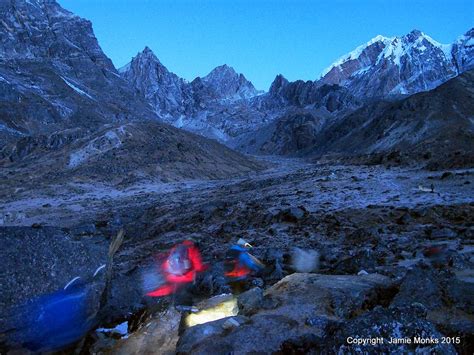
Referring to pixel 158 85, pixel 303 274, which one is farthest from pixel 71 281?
pixel 158 85

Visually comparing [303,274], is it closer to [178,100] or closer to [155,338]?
[155,338]

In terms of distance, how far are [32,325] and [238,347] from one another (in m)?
2.58

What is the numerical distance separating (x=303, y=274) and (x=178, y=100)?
6618 inches

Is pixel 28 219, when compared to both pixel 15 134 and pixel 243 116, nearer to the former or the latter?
pixel 15 134

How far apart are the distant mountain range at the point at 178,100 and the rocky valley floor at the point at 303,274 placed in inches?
776

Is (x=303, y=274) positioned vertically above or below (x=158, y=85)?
below

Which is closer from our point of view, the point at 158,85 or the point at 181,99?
the point at 158,85

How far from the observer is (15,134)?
66438 mm

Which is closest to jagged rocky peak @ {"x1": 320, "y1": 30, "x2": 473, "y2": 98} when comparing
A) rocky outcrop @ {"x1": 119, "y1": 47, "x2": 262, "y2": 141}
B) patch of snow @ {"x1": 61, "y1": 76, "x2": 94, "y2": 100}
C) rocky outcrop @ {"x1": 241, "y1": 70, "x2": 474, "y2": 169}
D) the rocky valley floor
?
rocky outcrop @ {"x1": 119, "y1": 47, "x2": 262, "y2": 141}

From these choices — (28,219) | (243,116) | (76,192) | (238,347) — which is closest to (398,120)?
(76,192)

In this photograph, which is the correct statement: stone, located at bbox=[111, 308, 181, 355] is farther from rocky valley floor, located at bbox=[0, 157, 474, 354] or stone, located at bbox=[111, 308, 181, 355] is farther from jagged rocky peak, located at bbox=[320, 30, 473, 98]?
jagged rocky peak, located at bbox=[320, 30, 473, 98]

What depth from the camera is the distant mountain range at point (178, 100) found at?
45.6 meters

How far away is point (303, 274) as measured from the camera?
706 centimetres

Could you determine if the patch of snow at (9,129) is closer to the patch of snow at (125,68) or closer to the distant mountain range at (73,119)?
the distant mountain range at (73,119)
